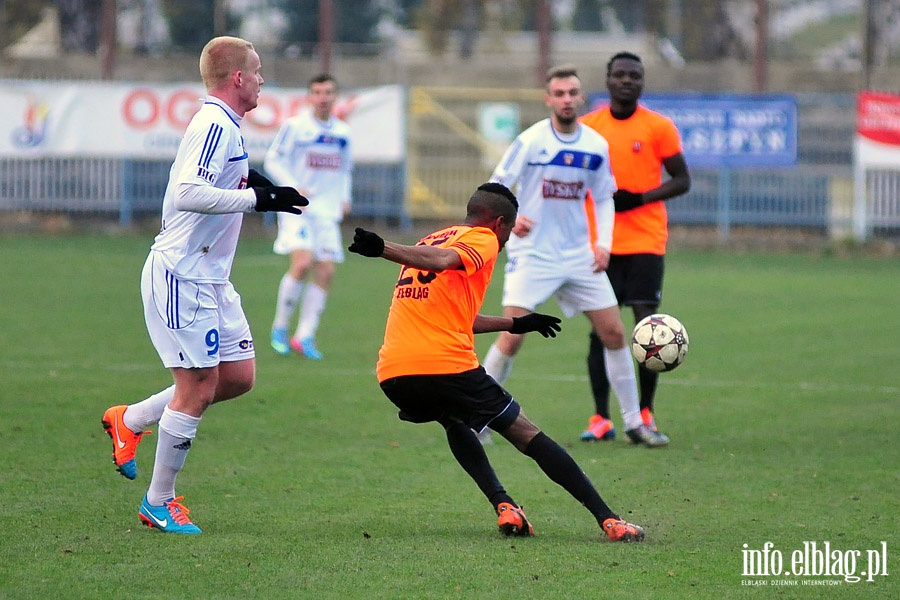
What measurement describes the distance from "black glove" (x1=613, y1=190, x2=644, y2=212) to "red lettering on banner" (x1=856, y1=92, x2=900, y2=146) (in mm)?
14711

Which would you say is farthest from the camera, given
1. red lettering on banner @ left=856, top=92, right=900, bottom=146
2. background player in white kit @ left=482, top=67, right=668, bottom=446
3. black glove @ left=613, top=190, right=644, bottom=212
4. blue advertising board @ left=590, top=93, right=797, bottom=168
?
blue advertising board @ left=590, top=93, right=797, bottom=168

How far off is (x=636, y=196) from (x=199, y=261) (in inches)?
142

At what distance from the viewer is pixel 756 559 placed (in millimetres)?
5512

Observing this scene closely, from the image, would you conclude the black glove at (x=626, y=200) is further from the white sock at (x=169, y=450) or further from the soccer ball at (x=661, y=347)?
the white sock at (x=169, y=450)

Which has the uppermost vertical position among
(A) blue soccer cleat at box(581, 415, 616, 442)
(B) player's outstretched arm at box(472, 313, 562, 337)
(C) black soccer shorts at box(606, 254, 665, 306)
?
(B) player's outstretched arm at box(472, 313, 562, 337)

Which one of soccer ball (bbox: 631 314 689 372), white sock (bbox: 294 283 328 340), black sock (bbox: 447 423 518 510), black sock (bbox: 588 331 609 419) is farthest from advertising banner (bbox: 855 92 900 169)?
black sock (bbox: 447 423 518 510)

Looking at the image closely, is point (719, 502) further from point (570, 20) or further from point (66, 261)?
point (570, 20)

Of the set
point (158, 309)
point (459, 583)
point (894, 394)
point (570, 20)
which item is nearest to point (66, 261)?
point (894, 394)

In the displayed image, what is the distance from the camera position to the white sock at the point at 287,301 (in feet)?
39.6

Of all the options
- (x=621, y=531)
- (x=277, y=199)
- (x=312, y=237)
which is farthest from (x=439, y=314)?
(x=312, y=237)

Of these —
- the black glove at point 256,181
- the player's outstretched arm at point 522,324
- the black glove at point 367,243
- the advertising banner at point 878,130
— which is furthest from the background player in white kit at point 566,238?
the advertising banner at point 878,130

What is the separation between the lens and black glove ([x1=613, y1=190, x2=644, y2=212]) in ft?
28.2

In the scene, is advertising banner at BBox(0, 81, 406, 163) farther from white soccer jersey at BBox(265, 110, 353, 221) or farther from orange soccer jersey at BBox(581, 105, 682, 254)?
orange soccer jersey at BBox(581, 105, 682, 254)

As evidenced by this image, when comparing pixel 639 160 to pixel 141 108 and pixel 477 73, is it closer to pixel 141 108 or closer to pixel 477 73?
pixel 141 108
